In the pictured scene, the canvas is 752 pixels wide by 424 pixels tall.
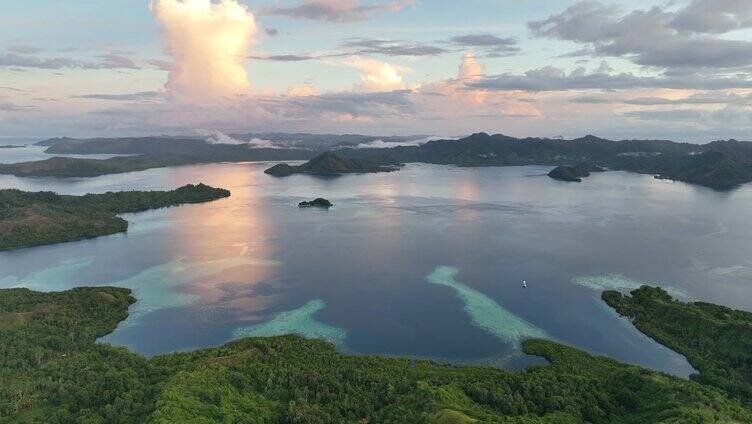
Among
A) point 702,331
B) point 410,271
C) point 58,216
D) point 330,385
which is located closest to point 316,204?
point 58,216

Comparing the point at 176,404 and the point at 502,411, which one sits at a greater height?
the point at 176,404

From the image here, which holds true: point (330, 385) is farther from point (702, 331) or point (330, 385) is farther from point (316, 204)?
point (316, 204)

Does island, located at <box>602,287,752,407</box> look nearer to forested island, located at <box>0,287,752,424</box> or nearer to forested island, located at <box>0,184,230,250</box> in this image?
forested island, located at <box>0,287,752,424</box>

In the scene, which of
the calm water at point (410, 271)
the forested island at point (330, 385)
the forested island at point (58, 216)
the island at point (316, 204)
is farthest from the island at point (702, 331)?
the forested island at point (58, 216)

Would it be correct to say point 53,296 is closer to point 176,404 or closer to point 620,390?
point 176,404

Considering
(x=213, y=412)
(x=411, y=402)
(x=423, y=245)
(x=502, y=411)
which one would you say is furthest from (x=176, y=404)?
(x=423, y=245)

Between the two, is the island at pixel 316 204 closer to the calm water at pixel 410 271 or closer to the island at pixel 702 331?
the calm water at pixel 410 271
